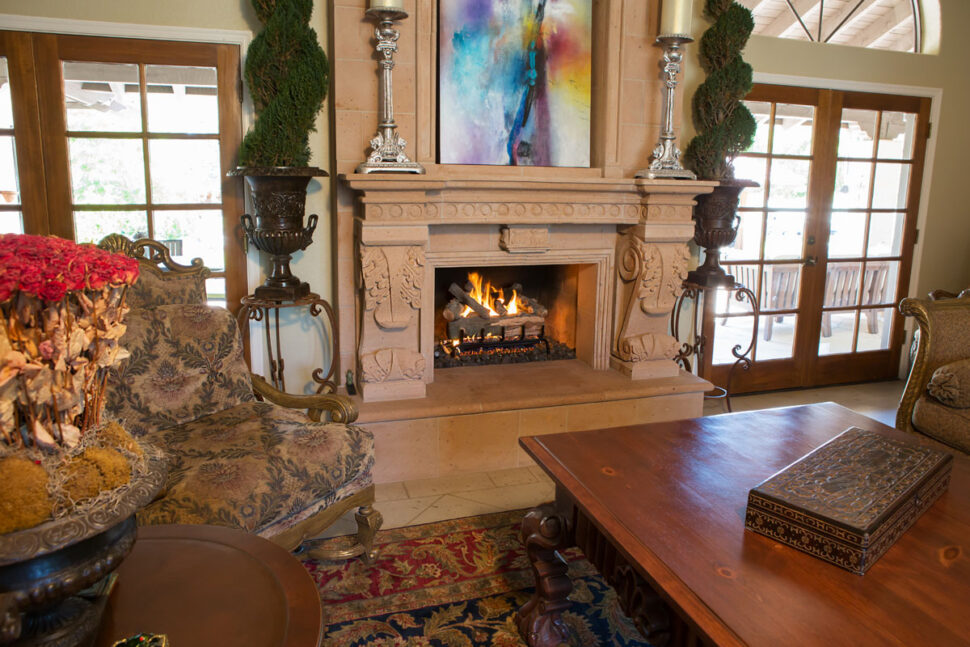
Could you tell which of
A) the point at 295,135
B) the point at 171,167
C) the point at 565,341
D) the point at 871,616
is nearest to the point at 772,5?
the point at 565,341

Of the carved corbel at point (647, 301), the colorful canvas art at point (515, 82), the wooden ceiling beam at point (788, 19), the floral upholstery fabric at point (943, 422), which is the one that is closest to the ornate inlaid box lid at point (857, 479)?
the floral upholstery fabric at point (943, 422)

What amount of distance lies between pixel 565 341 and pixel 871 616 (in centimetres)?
274

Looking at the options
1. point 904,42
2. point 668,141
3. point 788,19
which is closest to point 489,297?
point 668,141

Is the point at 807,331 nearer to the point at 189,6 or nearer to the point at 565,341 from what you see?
the point at 565,341

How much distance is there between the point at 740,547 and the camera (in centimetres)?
141

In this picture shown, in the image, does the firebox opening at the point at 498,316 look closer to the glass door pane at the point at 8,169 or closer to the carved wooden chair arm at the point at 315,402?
the carved wooden chair arm at the point at 315,402

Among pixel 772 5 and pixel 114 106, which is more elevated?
pixel 772 5

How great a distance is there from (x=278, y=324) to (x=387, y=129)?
107 centimetres

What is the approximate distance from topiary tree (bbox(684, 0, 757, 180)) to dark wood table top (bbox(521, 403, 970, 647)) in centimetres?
184

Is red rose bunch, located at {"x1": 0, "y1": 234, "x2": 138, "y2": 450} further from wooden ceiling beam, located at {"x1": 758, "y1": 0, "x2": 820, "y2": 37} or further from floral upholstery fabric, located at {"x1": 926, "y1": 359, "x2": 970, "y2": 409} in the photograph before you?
wooden ceiling beam, located at {"x1": 758, "y1": 0, "x2": 820, "y2": 37}

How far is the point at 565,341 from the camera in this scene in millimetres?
3879

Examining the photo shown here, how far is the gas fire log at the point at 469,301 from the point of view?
11.6 ft

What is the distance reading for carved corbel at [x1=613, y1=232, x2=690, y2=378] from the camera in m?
3.36

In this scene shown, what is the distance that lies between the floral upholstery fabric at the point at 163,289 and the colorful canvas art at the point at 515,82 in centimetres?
129
